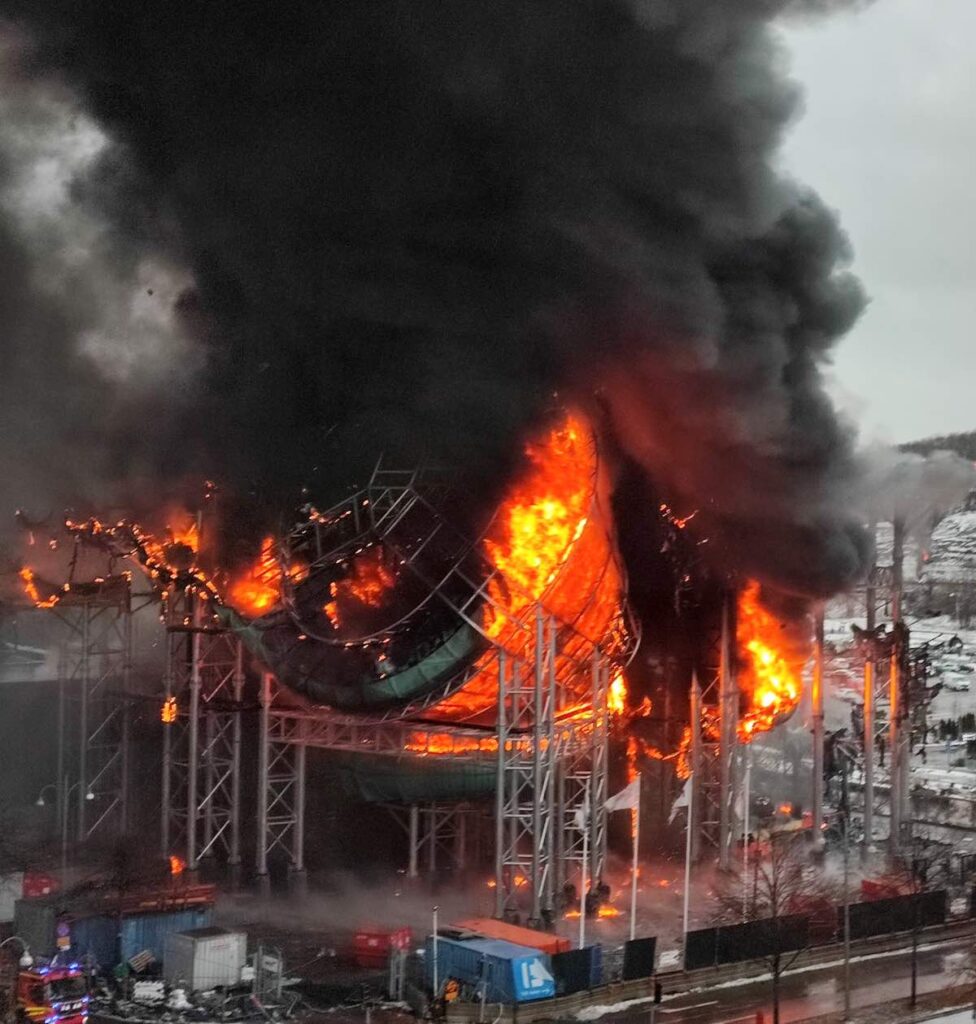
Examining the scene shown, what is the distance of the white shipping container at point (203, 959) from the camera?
2264 cm

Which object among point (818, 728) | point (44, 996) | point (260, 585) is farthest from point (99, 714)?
point (818, 728)

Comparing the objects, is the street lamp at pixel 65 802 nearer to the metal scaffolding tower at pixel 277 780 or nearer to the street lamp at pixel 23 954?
the metal scaffolding tower at pixel 277 780

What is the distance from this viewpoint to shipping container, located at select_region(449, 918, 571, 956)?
23.3 metres

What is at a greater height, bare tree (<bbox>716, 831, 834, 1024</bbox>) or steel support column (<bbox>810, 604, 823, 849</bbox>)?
steel support column (<bbox>810, 604, 823, 849</bbox>)

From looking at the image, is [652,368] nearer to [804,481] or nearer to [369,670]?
[804,481]

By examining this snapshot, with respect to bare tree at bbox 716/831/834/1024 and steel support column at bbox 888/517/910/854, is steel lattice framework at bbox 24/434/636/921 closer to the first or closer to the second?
bare tree at bbox 716/831/834/1024

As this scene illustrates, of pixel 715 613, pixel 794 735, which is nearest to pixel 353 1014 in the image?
pixel 715 613

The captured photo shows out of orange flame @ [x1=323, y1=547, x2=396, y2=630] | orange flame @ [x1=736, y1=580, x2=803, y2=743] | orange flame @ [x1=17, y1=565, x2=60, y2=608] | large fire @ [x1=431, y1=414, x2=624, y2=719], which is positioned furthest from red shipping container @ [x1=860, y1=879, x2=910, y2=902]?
orange flame @ [x1=17, y1=565, x2=60, y2=608]

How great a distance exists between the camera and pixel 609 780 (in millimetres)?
36750

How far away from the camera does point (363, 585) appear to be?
29203mm

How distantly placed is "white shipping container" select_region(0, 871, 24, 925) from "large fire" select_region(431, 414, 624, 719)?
10.5 metres

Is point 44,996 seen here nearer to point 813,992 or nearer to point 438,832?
point 813,992

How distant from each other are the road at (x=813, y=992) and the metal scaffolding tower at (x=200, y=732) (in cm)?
1370

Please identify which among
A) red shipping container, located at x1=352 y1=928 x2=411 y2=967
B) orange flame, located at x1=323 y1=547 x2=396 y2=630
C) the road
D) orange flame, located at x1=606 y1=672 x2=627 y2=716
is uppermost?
orange flame, located at x1=323 y1=547 x2=396 y2=630
